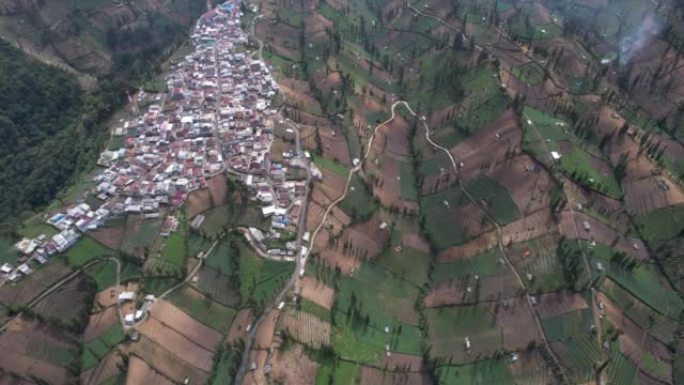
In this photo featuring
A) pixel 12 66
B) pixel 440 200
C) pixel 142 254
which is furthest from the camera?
pixel 12 66

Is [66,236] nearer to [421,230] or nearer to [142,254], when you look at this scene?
[142,254]

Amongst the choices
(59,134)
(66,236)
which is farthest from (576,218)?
(59,134)

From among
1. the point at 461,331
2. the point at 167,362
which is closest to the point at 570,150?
the point at 461,331

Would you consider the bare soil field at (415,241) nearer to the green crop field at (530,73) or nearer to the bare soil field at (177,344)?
the bare soil field at (177,344)

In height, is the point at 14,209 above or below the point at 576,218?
below

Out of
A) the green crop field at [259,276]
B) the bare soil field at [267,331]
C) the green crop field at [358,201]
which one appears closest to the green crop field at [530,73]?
the green crop field at [358,201]
